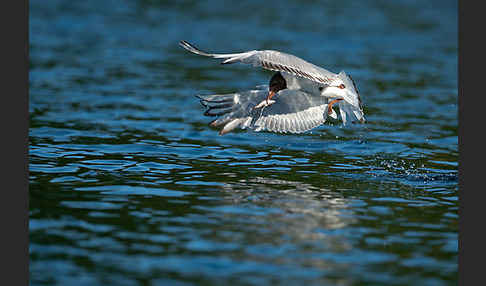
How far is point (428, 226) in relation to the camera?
7453 millimetres

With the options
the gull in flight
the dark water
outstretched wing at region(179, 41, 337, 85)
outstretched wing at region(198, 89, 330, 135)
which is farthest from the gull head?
the dark water

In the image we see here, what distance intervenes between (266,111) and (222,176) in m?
1.03

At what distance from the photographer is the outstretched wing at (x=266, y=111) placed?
9.27 meters

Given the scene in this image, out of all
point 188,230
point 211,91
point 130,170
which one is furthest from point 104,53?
point 188,230

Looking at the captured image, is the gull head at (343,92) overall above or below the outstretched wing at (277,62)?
below

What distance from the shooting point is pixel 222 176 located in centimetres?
929

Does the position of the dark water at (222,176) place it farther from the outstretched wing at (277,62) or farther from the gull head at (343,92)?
the outstretched wing at (277,62)

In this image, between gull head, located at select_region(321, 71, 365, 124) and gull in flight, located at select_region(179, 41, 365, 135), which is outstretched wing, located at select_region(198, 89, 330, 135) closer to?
gull in flight, located at select_region(179, 41, 365, 135)

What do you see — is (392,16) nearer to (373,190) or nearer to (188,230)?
(373,190)

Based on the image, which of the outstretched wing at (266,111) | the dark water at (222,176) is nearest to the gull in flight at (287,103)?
the outstretched wing at (266,111)

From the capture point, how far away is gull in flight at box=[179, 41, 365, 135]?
8.98 m

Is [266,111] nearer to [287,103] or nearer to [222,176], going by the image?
[287,103]

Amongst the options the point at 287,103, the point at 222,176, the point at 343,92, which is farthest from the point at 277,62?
the point at 222,176

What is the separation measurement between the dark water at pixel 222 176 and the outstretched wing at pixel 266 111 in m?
0.63
